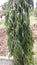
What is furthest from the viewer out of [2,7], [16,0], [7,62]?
[2,7]

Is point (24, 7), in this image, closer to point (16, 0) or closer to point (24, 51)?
point (16, 0)

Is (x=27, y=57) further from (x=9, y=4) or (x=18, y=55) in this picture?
(x=9, y=4)

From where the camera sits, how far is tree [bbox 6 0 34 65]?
16.6ft

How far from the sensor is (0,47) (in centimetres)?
805

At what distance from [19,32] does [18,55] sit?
573 millimetres

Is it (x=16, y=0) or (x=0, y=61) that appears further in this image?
(x=0, y=61)

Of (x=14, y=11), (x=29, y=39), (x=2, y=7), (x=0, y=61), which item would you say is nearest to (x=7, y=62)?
(x=0, y=61)

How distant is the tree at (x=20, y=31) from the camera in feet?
16.6

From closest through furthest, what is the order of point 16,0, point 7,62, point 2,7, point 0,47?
point 16,0
point 7,62
point 0,47
point 2,7

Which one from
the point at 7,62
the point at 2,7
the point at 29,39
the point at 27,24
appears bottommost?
the point at 7,62

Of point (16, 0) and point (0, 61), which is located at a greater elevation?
point (16, 0)

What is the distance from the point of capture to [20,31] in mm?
5191

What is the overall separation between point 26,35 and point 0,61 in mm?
1232

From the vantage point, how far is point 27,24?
511 centimetres
